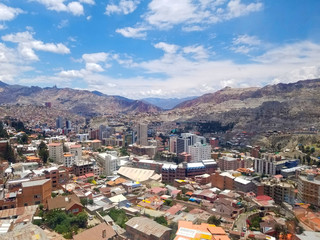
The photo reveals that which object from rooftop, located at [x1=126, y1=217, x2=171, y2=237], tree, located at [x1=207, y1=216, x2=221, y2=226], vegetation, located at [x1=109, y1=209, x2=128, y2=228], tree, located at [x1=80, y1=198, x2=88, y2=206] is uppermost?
rooftop, located at [x1=126, y1=217, x2=171, y2=237]

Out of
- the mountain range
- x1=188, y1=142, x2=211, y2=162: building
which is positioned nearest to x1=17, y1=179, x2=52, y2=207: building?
x1=188, y1=142, x2=211, y2=162: building

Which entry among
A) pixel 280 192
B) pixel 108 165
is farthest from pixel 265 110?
pixel 108 165

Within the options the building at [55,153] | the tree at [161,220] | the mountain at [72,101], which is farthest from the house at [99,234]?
the mountain at [72,101]

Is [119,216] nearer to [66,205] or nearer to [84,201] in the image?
[84,201]

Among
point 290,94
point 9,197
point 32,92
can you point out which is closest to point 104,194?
point 9,197

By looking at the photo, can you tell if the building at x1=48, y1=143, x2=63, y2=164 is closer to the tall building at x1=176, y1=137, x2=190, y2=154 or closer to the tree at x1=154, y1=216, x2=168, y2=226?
the tall building at x1=176, y1=137, x2=190, y2=154

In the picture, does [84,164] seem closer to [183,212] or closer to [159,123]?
[183,212]
